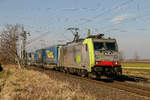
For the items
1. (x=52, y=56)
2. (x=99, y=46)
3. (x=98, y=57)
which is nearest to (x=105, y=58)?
(x=98, y=57)

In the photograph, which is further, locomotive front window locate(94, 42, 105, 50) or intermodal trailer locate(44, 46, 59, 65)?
intermodal trailer locate(44, 46, 59, 65)

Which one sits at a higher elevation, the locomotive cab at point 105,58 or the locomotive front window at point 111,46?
the locomotive front window at point 111,46

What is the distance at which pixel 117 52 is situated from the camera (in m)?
14.1

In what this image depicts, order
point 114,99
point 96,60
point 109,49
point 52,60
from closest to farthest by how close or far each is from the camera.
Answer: point 114,99 → point 96,60 → point 109,49 → point 52,60

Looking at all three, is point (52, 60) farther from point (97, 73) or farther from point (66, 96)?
point (66, 96)

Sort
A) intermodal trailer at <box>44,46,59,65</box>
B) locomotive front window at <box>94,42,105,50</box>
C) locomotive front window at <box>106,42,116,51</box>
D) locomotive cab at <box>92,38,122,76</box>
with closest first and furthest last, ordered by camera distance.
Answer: locomotive cab at <box>92,38,122,76</box>
locomotive front window at <box>94,42,105,50</box>
locomotive front window at <box>106,42,116,51</box>
intermodal trailer at <box>44,46,59,65</box>

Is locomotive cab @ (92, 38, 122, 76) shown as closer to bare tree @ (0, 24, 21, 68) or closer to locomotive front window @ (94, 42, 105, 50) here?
locomotive front window @ (94, 42, 105, 50)

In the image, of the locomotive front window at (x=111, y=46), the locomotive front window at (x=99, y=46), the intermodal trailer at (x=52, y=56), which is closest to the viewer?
the locomotive front window at (x=99, y=46)

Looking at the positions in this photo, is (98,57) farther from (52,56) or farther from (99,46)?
(52,56)

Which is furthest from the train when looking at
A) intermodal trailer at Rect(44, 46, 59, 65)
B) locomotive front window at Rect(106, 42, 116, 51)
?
intermodal trailer at Rect(44, 46, 59, 65)

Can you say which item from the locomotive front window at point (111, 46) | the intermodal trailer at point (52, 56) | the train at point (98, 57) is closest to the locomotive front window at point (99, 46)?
the train at point (98, 57)

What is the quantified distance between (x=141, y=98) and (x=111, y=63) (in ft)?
18.2

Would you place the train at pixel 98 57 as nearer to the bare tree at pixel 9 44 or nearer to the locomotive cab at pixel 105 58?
the locomotive cab at pixel 105 58

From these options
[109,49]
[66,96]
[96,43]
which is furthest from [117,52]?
→ [66,96]
